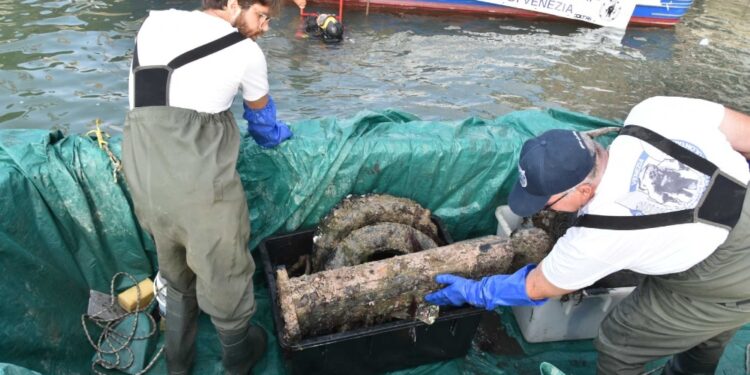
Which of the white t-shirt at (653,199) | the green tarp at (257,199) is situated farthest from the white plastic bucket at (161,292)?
the white t-shirt at (653,199)

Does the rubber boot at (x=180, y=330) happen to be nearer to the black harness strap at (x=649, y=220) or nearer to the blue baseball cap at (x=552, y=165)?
the blue baseball cap at (x=552, y=165)

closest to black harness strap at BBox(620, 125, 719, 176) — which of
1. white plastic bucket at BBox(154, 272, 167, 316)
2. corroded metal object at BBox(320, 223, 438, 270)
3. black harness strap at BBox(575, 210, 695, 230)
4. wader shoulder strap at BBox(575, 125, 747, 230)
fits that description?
wader shoulder strap at BBox(575, 125, 747, 230)

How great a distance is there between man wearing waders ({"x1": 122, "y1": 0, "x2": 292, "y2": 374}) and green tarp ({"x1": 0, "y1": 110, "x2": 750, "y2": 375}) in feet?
2.58

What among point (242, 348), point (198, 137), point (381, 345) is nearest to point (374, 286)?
point (381, 345)

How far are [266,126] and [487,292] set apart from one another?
155 centimetres

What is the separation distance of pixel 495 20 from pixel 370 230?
9.79 m

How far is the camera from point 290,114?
734 centimetres

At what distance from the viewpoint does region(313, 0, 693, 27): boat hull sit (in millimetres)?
11180

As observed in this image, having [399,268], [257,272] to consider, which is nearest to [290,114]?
[257,272]

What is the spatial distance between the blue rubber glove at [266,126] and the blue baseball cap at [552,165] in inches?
57.0

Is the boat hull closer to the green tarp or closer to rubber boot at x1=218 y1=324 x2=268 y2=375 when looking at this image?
the green tarp

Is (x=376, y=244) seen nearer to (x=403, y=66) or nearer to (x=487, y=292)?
(x=487, y=292)

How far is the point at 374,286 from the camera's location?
2.64m

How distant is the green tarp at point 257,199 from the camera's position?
8.52 ft
